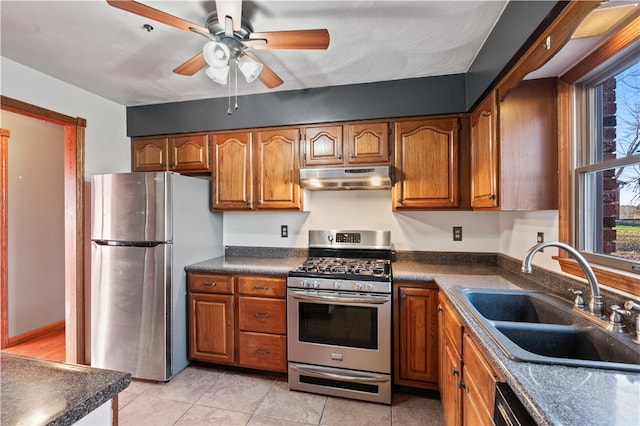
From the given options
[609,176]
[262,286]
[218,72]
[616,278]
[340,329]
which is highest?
[218,72]

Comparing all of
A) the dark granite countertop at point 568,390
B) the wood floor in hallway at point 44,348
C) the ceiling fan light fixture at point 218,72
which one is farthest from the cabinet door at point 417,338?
the wood floor in hallway at point 44,348

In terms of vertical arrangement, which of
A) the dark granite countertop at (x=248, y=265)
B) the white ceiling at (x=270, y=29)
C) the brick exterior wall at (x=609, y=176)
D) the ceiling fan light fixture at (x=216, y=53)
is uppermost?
the white ceiling at (x=270, y=29)

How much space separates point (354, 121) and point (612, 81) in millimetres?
1558

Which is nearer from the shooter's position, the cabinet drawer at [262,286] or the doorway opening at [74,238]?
the cabinet drawer at [262,286]

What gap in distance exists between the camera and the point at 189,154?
2.84m

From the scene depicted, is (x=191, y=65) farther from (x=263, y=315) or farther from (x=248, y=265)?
(x=263, y=315)

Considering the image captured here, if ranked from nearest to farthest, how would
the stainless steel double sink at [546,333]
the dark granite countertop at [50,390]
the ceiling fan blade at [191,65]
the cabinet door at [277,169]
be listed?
1. the dark granite countertop at [50,390]
2. the stainless steel double sink at [546,333]
3. the ceiling fan blade at [191,65]
4. the cabinet door at [277,169]

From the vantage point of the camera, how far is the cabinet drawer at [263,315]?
2316 millimetres

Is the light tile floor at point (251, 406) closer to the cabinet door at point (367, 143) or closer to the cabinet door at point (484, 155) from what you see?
the cabinet door at point (484, 155)

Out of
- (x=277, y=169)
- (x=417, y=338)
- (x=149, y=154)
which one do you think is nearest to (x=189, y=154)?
(x=149, y=154)

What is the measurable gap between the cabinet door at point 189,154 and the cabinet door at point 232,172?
0.33ft

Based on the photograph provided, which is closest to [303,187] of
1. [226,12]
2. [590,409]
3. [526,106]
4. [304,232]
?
[304,232]

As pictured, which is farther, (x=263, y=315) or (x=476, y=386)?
(x=263, y=315)

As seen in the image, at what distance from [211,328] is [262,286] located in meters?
0.60
